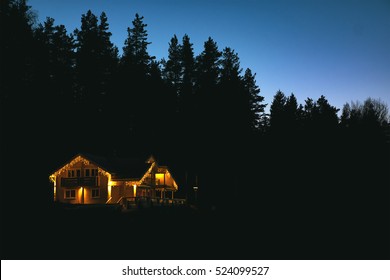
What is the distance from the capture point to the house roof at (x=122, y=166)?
40.6m

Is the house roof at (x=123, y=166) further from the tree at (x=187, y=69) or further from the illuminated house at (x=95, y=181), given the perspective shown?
the tree at (x=187, y=69)

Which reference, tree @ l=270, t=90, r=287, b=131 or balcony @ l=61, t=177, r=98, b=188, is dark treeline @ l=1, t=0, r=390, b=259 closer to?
tree @ l=270, t=90, r=287, b=131

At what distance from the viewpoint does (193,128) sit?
194 ft

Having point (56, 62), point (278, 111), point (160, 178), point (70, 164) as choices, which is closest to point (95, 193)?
point (70, 164)

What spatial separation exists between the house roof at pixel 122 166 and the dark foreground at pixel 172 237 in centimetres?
907

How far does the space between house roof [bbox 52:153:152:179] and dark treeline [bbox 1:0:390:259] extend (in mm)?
7470

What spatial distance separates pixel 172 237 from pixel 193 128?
3659 centimetres

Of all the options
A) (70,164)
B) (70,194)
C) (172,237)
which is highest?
(70,164)

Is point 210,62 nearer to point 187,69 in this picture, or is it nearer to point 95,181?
point 187,69

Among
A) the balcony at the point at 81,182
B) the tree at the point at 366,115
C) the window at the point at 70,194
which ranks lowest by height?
the window at the point at 70,194

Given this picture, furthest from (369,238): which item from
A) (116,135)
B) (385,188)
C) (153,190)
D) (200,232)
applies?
(116,135)

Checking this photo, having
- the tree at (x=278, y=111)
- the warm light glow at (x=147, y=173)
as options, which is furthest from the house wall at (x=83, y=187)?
the tree at (x=278, y=111)

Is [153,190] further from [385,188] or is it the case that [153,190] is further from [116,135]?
[385,188]

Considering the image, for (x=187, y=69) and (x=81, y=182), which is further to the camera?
(x=187, y=69)
